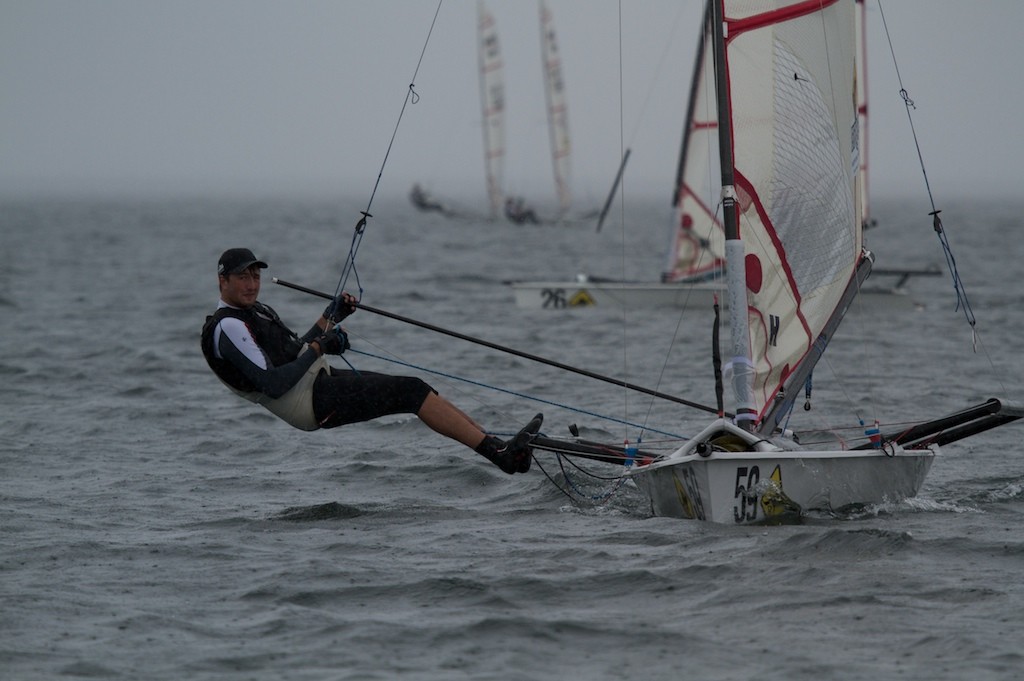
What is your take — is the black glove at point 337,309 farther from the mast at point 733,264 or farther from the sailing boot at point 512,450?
the mast at point 733,264

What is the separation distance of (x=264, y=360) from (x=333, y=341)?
0.35m

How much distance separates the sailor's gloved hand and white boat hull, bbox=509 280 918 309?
10.2 metres

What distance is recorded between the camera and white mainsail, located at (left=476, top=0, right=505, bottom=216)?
5842 centimetres

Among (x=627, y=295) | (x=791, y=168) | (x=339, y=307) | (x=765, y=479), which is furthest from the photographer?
(x=627, y=295)

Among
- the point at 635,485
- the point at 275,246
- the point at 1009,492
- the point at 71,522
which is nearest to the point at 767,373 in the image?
the point at 635,485

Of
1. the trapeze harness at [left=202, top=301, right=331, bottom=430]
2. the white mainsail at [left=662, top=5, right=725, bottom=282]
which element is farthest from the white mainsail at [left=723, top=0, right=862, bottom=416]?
the white mainsail at [left=662, top=5, right=725, bottom=282]

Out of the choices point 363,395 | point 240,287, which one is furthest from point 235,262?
point 363,395

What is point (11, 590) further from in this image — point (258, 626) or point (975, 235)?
point (975, 235)

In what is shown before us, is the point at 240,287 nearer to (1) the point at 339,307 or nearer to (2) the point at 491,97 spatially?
(1) the point at 339,307

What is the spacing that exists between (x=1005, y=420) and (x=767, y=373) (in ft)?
3.92

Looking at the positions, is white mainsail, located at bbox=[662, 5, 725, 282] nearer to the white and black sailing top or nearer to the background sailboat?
the white and black sailing top

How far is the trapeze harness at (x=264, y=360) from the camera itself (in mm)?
6953

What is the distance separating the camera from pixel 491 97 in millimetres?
59719

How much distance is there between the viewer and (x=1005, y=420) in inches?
283
